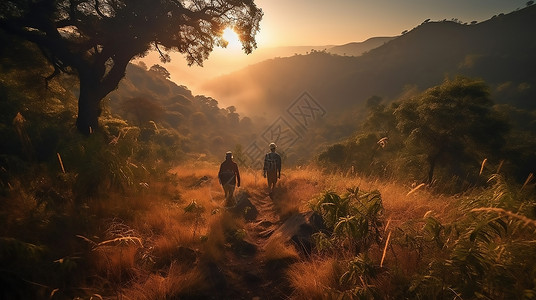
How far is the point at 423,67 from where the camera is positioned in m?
122

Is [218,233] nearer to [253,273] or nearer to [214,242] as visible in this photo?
[214,242]

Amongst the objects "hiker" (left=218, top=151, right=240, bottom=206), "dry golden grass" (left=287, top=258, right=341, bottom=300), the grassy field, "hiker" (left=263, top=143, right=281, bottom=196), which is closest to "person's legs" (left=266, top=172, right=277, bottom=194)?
"hiker" (left=263, top=143, right=281, bottom=196)

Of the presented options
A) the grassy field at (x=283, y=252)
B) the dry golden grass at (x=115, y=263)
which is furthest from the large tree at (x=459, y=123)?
the dry golden grass at (x=115, y=263)

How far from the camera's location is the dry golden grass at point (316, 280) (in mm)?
3275

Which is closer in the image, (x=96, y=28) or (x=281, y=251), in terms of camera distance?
(x=281, y=251)

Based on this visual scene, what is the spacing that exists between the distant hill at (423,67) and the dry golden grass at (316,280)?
86.7m

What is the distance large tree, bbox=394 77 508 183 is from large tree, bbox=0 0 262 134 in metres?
11.0

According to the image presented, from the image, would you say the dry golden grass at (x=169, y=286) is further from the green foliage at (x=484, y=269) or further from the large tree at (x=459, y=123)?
the large tree at (x=459, y=123)

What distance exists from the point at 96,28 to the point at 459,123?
18629mm

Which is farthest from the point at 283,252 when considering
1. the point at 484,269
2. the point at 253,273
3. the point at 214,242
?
the point at 484,269

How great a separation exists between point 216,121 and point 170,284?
89.6 meters

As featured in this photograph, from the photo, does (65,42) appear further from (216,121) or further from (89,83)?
(216,121)

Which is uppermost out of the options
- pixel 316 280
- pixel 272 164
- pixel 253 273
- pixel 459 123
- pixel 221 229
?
pixel 316 280

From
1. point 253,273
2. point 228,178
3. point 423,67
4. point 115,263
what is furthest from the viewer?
point 423,67
